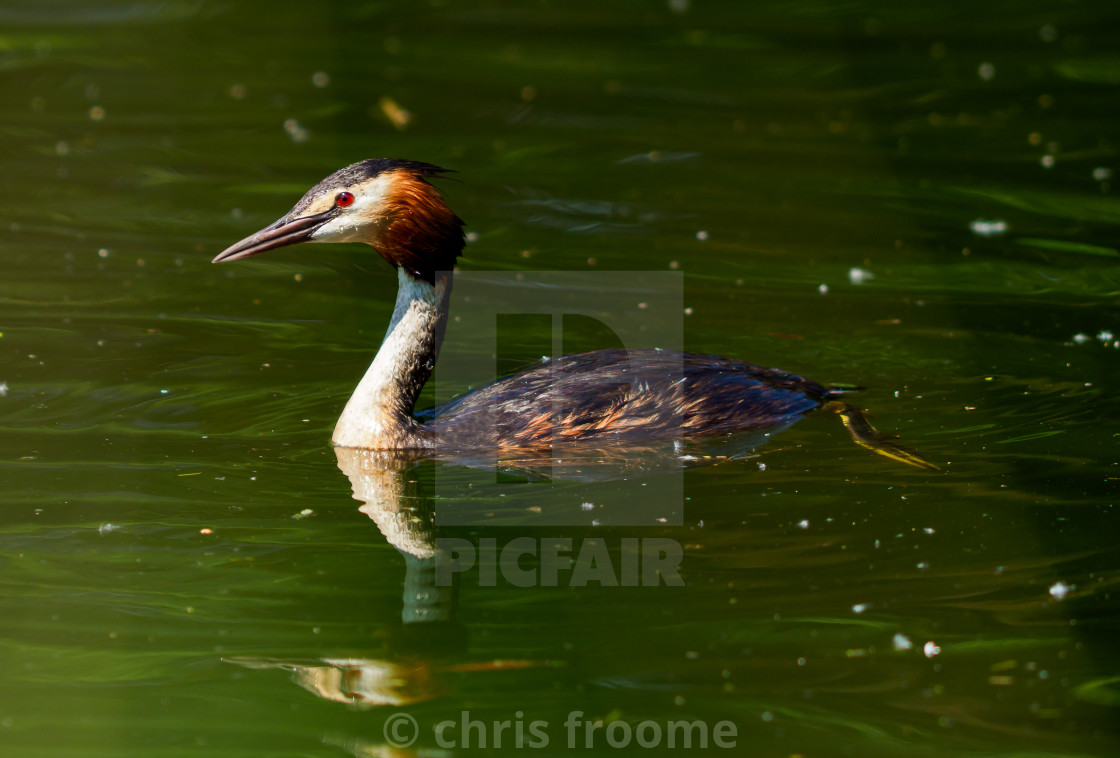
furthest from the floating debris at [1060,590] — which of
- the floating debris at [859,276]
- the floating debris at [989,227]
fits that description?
the floating debris at [989,227]

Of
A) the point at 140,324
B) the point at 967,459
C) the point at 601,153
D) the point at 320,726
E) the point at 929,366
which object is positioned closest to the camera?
the point at 320,726

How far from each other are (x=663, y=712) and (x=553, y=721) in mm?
354

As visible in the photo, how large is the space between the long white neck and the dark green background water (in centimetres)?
26

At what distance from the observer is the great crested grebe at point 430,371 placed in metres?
6.01

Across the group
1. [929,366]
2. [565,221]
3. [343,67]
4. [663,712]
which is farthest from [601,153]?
[663,712]

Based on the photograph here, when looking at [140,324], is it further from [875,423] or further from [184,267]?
[875,423]

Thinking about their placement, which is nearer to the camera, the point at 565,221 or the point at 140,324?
the point at 140,324

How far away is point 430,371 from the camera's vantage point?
20.8 feet

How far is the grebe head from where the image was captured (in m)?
Answer: 5.98

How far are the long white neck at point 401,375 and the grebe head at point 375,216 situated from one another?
6.0 inches

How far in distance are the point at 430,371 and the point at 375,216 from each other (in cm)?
79

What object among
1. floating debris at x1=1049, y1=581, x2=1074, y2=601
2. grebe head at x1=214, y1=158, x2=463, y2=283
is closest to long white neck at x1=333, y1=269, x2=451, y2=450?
grebe head at x1=214, y1=158, x2=463, y2=283

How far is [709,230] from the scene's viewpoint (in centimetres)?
899

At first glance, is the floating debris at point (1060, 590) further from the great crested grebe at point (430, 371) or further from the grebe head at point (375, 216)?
the grebe head at point (375, 216)
